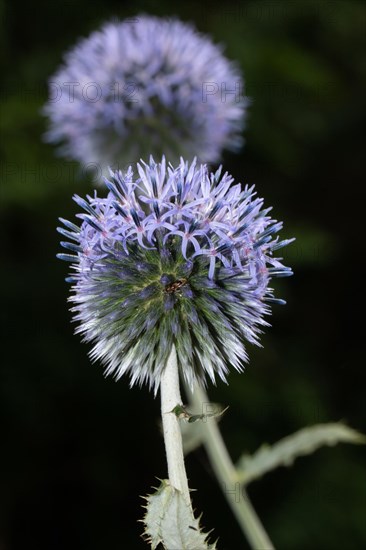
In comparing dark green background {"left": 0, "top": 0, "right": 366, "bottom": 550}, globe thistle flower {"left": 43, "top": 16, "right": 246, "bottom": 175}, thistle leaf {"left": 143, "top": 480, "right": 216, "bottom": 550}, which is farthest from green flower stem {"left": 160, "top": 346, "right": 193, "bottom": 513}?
dark green background {"left": 0, "top": 0, "right": 366, "bottom": 550}

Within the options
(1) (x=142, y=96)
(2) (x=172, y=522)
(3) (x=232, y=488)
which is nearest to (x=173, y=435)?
(2) (x=172, y=522)

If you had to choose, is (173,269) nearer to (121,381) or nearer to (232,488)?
(232,488)

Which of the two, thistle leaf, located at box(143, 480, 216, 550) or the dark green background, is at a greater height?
the dark green background

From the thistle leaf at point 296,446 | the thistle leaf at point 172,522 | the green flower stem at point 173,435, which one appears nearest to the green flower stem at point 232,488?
the thistle leaf at point 296,446

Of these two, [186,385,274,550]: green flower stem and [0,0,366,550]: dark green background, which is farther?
[0,0,366,550]: dark green background

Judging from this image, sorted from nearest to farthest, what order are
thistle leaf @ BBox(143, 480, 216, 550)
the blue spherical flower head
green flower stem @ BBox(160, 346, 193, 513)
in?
thistle leaf @ BBox(143, 480, 216, 550) → green flower stem @ BBox(160, 346, 193, 513) → the blue spherical flower head

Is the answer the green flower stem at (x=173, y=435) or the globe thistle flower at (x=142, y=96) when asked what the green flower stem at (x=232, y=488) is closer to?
the green flower stem at (x=173, y=435)

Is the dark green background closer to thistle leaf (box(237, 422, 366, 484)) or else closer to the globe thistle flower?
the globe thistle flower
